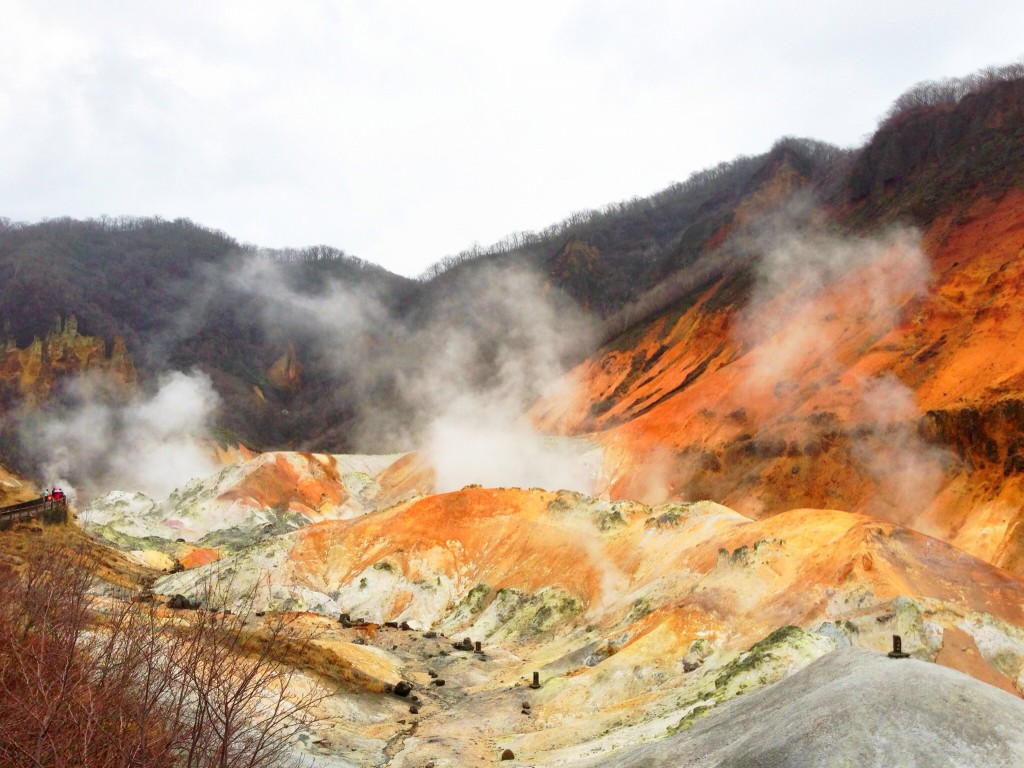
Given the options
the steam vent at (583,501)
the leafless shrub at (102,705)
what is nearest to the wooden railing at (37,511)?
the steam vent at (583,501)

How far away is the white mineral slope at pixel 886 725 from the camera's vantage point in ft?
30.8

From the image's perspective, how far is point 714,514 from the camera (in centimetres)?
3997

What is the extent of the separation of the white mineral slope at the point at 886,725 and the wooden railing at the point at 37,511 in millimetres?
49591

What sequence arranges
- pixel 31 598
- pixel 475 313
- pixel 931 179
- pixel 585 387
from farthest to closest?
pixel 475 313
pixel 585 387
pixel 931 179
pixel 31 598

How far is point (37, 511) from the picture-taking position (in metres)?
50.5

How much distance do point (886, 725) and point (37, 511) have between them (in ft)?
180

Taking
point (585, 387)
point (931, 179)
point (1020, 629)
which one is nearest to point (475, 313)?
point (585, 387)

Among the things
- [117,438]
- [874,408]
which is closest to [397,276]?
[117,438]

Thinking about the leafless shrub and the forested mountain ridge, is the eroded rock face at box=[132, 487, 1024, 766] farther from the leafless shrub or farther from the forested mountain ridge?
the forested mountain ridge

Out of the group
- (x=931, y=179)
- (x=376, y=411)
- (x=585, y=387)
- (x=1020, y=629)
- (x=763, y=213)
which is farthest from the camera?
(x=376, y=411)

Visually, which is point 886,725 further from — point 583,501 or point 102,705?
point 583,501

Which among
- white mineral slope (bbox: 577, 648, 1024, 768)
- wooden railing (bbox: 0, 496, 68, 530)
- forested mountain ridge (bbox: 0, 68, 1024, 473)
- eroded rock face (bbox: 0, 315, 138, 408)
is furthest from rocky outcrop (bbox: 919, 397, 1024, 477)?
eroded rock face (bbox: 0, 315, 138, 408)

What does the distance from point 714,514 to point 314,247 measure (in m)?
172

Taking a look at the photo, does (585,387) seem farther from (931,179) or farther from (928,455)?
(928,455)
